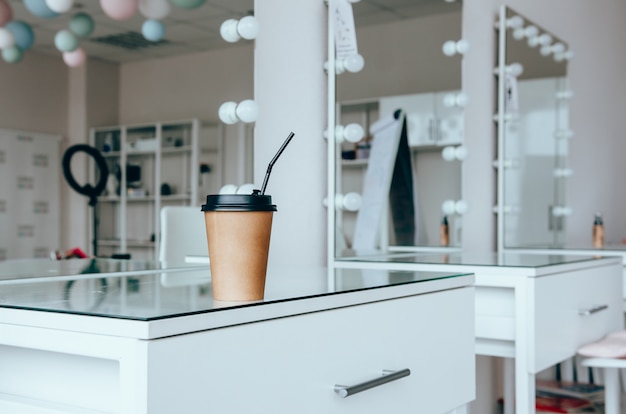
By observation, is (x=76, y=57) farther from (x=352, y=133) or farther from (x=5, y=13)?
(x=352, y=133)

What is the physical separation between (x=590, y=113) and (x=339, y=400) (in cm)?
329

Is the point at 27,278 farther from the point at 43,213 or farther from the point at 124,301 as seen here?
the point at 43,213

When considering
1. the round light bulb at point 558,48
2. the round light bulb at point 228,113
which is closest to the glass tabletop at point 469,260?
the round light bulb at point 228,113

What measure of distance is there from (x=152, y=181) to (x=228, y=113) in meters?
0.25

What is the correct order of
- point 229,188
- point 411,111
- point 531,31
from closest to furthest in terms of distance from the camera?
point 229,188
point 411,111
point 531,31

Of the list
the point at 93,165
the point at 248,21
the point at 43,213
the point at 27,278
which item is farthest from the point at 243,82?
the point at 43,213

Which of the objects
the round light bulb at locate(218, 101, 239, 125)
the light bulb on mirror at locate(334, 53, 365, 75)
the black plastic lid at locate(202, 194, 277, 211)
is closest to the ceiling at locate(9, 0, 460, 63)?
the round light bulb at locate(218, 101, 239, 125)

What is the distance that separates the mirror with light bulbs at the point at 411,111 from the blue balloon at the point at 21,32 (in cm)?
71

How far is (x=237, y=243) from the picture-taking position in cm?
81

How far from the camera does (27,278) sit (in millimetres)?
1152

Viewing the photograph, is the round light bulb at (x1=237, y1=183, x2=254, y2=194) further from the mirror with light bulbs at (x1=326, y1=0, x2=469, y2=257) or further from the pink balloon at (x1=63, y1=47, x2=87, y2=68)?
the pink balloon at (x1=63, y1=47, x2=87, y2=68)

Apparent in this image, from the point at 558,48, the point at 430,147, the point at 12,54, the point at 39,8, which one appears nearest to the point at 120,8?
the point at 39,8

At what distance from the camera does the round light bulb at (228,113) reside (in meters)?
1.61

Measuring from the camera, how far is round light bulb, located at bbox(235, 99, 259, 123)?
1.61 m
